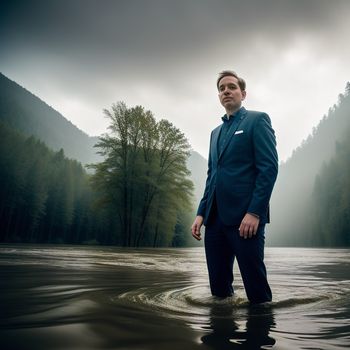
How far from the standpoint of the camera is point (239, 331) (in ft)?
5.53

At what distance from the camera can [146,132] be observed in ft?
79.9

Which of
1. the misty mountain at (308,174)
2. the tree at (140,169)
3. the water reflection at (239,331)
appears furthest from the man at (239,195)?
the misty mountain at (308,174)

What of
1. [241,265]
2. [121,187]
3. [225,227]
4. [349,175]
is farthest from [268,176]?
[349,175]

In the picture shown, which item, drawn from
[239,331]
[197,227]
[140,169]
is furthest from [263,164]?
[140,169]

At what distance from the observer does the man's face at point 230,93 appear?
3314mm

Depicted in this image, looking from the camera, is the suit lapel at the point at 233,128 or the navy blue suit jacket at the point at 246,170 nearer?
the navy blue suit jacket at the point at 246,170

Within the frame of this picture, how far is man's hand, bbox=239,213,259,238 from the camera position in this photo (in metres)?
2.64

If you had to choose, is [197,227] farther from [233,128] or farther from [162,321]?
[162,321]

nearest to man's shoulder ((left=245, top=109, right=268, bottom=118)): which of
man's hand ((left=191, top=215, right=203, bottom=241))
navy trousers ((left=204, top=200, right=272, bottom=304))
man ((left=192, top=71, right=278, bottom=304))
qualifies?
man ((left=192, top=71, right=278, bottom=304))

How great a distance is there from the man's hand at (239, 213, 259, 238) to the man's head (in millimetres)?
1302

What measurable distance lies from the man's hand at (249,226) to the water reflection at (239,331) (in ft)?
2.00

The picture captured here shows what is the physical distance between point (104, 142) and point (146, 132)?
3330mm

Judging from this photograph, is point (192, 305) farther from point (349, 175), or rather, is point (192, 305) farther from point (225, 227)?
point (349, 175)

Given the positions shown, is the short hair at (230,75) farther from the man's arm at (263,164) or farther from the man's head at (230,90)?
the man's arm at (263,164)
